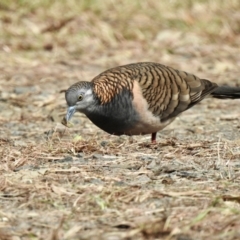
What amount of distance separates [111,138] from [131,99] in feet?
2.06

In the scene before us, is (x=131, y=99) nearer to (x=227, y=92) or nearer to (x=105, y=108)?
(x=105, y=108)

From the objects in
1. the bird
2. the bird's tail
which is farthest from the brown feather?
the bird's tail

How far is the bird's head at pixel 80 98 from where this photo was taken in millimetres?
7062

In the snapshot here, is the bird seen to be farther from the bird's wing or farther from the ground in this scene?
the ground

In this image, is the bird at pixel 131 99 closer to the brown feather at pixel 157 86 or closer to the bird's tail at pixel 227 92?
the brown feather at pixel 157 86

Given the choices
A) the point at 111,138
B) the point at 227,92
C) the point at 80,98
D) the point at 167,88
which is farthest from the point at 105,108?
the point at 227,92

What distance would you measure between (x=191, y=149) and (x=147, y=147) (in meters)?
0.39

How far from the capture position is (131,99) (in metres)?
7.19

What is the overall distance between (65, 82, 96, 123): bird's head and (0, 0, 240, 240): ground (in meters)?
0.25

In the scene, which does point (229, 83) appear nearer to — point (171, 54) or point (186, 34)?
point (171, 54)

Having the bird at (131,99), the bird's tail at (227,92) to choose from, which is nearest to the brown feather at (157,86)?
the bird at (131,99)

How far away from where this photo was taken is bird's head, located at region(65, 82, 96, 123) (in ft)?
23.2

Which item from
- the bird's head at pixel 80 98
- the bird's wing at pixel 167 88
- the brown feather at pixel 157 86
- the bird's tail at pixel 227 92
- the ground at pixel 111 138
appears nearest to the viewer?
the ground at pixel 111 138

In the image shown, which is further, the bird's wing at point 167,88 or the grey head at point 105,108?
the bird's wing at point 167,88
